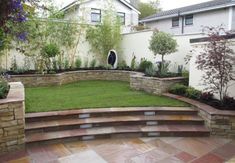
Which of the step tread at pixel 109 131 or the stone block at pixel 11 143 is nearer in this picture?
the stone block at pixel 11 143

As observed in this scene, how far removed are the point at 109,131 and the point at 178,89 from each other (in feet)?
9.53

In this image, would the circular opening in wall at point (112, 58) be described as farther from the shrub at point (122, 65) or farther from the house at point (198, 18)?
the house at point (198, 18)

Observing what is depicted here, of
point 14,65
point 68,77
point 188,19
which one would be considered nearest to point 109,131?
point 68,77

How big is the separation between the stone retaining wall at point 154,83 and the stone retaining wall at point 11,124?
4122mm

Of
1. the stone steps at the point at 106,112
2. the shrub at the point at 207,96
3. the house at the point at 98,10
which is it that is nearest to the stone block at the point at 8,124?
the stone steps at the point at 106,112

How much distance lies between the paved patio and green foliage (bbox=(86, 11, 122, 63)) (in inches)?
275

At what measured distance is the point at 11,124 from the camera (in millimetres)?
3420

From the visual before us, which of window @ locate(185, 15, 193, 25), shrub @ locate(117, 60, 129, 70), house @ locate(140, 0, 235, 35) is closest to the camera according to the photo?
shrub @ locate(117, 60, 129, 70)

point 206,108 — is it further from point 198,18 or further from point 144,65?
point 198,18

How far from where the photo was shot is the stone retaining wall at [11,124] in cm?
334

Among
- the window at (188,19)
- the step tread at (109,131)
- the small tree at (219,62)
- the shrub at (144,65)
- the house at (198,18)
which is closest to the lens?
the step tread at (109,131)

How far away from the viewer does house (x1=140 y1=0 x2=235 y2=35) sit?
40.7 ft

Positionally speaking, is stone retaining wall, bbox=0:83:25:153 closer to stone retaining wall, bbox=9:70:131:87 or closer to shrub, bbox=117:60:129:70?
stone retaining wall, bbox=9:70:131:87

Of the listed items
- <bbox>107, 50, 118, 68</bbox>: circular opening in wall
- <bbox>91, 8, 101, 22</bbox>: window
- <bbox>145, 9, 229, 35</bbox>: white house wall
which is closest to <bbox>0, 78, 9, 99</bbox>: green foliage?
<bbox>107, 50, 118, 68</bbox>: circular opening in wall
